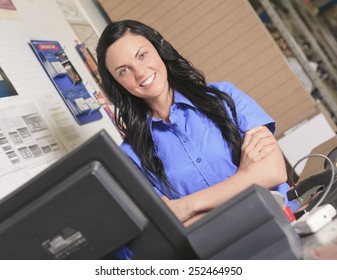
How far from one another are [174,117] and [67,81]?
→ 1106mm

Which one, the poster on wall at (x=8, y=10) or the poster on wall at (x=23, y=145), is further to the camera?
the poster on wall at (x=8, y=10)

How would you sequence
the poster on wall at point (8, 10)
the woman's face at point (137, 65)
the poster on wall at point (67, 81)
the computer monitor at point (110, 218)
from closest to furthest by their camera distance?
the computer monitor at point (110, 218) → the woman's face at point (137, 65) → the poster on wall at point (8, 10) → the poster on wall at point (67, 81)

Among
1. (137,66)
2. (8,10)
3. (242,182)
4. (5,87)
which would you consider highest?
(8,10)

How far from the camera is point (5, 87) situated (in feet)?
6.47

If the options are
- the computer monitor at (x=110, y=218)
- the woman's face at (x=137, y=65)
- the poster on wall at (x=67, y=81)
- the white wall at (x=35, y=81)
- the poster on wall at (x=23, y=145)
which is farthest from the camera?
the poster on wall at (x=67, y=81)

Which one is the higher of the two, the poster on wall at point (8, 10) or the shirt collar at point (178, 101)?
the poster on wall at point (8, 10)

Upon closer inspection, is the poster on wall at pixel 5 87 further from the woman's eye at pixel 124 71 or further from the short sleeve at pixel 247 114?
the short sleeve at pixel 247 114

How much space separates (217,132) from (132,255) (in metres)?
0.85

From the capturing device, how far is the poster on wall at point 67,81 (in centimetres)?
240

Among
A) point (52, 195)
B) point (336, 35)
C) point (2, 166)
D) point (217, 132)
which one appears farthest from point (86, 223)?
point (336, 35)

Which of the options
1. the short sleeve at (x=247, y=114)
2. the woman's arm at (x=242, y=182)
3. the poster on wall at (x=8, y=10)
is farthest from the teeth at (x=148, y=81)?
the poster on wall at (x=8, y=10)

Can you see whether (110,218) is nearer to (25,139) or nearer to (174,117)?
(174,117)

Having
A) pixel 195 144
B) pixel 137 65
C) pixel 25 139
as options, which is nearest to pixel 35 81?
pixel 25 139
